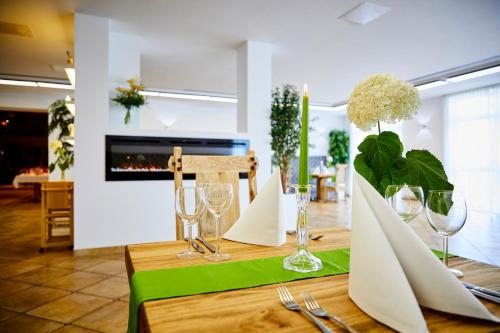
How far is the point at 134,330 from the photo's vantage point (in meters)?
0.60

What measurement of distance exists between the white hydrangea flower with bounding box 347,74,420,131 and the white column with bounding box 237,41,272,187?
3.52 m

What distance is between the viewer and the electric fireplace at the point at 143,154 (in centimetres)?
361

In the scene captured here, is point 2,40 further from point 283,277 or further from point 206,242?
point 283,277

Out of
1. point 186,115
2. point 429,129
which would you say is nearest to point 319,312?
point 186,115

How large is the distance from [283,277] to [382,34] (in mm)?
4283

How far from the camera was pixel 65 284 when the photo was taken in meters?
2.50

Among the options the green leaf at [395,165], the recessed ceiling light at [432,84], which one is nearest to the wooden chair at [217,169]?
the green leaf at [395,165]

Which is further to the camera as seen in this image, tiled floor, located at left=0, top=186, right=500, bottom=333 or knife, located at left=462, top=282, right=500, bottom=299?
tiled floor, located at left=0, top=186, right=500, bottom=333

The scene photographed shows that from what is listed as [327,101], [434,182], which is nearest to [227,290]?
[434,182]

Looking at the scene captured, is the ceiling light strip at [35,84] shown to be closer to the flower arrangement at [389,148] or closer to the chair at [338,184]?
the chair at [338,184]

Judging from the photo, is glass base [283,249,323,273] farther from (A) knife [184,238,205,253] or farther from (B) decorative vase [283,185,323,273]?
(A) knife [184,238,205,253]

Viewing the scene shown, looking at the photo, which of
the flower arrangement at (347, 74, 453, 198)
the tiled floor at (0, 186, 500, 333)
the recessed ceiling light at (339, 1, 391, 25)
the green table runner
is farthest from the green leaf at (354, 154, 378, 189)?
the recessed ceiling light at (339, 1, 391, 25)

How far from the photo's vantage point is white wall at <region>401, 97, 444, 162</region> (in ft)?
26.4

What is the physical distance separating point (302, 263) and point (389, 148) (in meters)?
0.35
